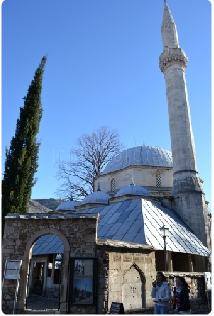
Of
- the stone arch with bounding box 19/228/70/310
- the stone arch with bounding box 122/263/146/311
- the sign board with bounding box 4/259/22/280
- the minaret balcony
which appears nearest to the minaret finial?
the minaret balcony

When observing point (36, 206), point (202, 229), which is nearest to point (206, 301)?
point (202, 229)

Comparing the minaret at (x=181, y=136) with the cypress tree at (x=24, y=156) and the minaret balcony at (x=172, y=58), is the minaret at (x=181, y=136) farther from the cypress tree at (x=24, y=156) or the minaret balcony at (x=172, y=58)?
the cypress tree at (x=24, y=156)

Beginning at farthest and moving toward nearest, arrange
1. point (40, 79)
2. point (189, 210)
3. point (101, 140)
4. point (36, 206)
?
point (36, 206) < point (101, 140) < point (189, 210) < point (40, 79)

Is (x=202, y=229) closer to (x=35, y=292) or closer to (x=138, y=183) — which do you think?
(x=138, y=183)

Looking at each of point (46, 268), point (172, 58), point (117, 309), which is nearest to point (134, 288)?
point (117, 309)

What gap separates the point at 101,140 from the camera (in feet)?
91.8

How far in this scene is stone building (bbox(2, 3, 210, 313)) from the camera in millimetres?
9250

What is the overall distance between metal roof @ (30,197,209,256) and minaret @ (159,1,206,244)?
1392 mm

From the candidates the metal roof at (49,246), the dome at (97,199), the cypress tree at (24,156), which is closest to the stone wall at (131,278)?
the metal roof at (49,246)

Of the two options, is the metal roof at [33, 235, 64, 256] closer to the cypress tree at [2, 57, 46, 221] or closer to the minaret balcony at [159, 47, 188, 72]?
the cypress tree at [2, 57, 46, 221]

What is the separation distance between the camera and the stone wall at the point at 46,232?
373 inches

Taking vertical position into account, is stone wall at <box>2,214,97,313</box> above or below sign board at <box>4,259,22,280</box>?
above

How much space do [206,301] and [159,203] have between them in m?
8.17

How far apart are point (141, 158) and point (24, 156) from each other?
965 cm
